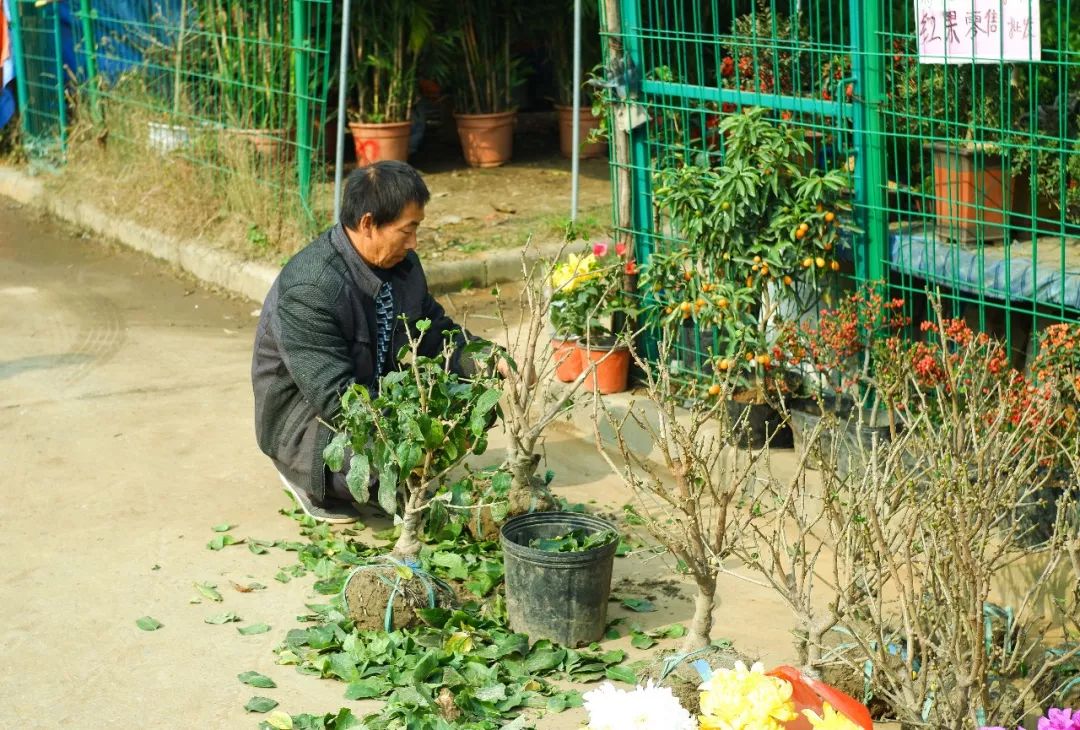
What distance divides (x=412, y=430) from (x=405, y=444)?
5cm

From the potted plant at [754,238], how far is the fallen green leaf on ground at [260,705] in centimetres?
212

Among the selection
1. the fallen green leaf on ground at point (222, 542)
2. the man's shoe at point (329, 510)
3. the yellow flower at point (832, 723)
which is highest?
the yellow flower at point (832, 723)

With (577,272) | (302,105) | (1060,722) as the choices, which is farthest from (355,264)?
(302,105)

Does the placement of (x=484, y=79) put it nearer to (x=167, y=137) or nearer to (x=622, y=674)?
(x=167, y=137)

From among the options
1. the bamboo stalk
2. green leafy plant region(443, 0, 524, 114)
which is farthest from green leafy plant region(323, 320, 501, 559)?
green leafy plant region(443, 0, 524, 114)

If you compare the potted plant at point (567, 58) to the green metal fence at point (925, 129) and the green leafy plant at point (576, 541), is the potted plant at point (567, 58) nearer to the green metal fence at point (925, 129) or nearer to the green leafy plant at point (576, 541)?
the green metal fence at point (925, 129)

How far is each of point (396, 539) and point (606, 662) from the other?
117 cm

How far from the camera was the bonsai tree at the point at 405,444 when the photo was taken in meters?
4.23

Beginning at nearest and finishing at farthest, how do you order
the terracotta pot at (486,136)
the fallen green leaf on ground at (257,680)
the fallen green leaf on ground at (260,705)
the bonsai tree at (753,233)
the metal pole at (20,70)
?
the fallen green leaf on ground at (260,705)
the fallen green leaf on ground at (257,680)
the bonsai tree at (753,233)
the terracotta pot at (486,136)
the metal pole at (20,70)

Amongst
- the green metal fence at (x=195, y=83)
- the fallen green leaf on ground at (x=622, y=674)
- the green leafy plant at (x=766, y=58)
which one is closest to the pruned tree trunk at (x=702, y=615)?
the fallen green leaf on ground at (x=622, y=674)

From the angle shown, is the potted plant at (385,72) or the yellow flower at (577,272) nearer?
the yellow flower at (577,272)

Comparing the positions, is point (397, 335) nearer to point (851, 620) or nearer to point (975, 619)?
point (851, 620)

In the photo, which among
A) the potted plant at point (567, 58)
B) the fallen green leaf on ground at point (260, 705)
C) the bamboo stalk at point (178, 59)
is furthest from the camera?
the potted plant at point (567, 58)

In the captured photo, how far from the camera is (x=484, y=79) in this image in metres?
11.0
